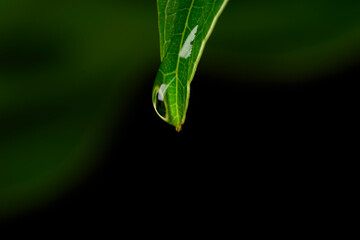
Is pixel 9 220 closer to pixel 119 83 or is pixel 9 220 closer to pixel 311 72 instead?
pixel 119 83

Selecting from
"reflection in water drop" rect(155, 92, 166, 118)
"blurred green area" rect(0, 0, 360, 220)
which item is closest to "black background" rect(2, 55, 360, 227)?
"blurred green area" rect(0, 0, 360, 220)

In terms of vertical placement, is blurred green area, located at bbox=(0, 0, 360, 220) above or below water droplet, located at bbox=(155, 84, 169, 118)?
above

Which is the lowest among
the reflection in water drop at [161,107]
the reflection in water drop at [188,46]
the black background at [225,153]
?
the reflection in water drop at [161,107]

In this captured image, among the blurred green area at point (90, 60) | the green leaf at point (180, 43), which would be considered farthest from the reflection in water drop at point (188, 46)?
the blurred green area at point (90, 60)

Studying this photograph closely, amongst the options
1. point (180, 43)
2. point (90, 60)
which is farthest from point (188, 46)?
point (90, 60)

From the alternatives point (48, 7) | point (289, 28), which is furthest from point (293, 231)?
point (48, 7)

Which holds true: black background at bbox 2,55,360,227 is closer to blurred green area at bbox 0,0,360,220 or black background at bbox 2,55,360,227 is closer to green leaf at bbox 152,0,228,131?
blurred green area at bbox 0,0,360,220

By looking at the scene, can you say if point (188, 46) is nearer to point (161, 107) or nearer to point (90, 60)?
point (161, 107)

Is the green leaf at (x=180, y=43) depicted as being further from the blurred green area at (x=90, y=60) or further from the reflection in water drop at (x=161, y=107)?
the blurred green area at (x=90, y=60)
